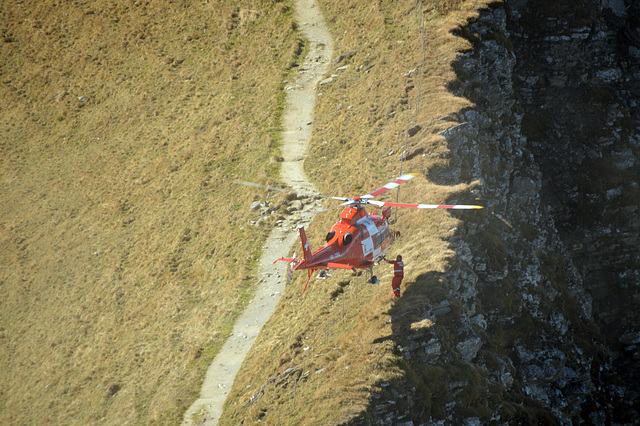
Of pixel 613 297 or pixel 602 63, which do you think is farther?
pixel 602 63

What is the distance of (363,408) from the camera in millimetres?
20266

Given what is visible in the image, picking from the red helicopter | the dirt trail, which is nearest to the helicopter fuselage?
the red helicopter

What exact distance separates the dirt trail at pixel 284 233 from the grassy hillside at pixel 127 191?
103 cm

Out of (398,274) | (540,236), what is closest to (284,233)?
(398,274)

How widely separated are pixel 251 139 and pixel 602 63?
Answer: 32460 millimetres

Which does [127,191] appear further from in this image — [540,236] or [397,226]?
[540,236]

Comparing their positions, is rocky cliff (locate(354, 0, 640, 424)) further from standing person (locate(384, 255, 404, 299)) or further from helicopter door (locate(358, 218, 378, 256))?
helicopter door (locate(358, 218, 378, 256))

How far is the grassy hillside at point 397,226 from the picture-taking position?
2212 centimetres

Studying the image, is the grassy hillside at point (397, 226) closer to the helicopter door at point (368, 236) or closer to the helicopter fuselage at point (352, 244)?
the helicopter fuselage at point (352, 244)

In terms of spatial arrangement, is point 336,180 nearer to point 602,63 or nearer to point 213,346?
point 213,346

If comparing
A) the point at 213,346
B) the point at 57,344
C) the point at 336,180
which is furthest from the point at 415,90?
the point at 57,344

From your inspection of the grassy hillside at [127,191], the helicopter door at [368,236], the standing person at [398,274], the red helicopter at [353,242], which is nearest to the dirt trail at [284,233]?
Answer: the grassy hillside at [127,191]

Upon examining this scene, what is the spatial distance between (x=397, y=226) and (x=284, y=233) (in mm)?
10524

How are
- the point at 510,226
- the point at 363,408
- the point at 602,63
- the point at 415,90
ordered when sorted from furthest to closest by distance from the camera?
1. the point at 602,63
2. the point at 415,90
3. the point at 510,226
4. the point at 363,408
